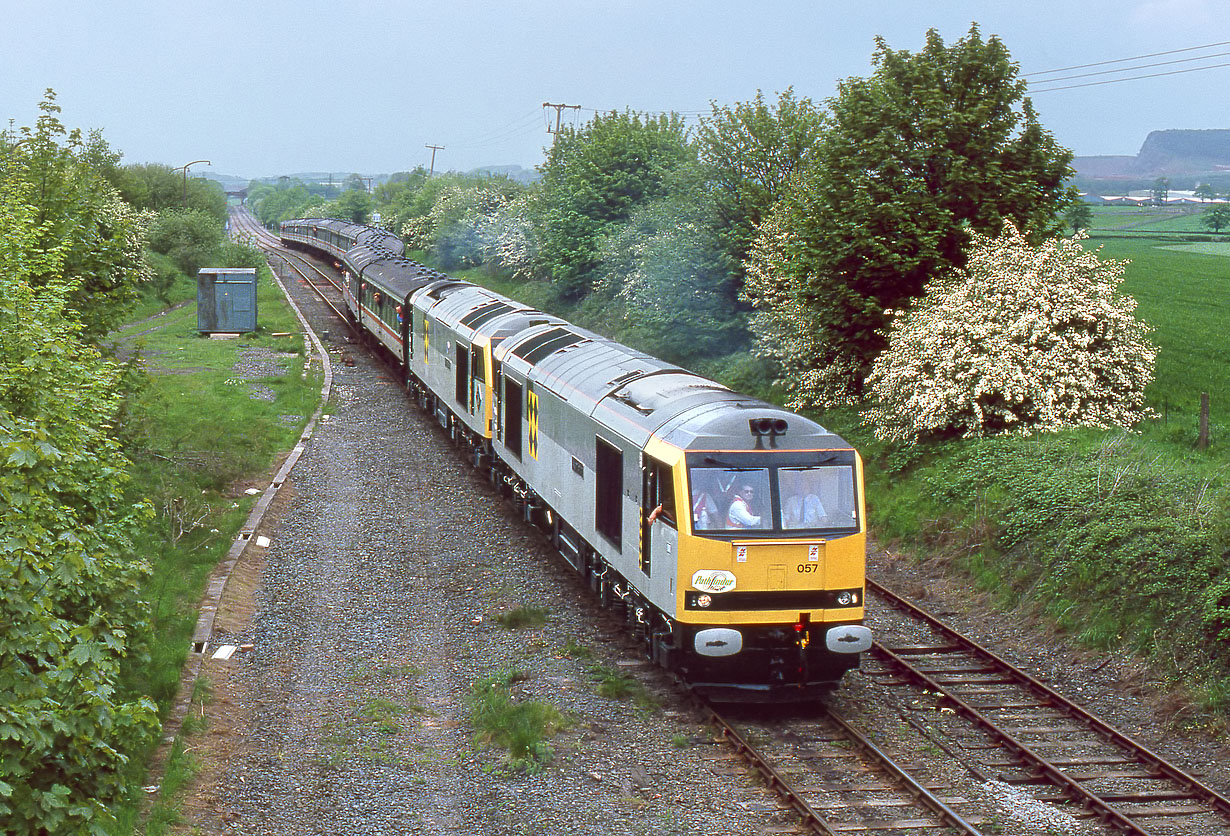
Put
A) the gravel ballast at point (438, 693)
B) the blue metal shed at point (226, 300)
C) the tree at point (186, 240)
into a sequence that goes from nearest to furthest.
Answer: the gravel ballast at point (438, 693)
the blue metal shed at point (226, 300)
the tree at point (186, 240)

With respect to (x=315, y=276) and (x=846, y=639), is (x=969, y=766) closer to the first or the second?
(x=846, y=639)

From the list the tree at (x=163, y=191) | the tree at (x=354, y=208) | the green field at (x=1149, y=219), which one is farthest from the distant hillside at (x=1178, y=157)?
the tree at (x=163, y=191)

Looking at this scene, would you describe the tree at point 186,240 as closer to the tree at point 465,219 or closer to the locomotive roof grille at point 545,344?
the tree at point 465,219

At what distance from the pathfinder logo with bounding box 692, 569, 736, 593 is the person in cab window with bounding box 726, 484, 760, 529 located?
1.59ft

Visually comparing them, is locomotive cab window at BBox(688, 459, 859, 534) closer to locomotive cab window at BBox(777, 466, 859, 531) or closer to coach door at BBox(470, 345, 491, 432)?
locomotive cab window at BBox(777, 466, 859, 531)

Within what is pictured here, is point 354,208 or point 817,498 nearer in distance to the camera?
point 817,498

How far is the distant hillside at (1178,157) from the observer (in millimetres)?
157000

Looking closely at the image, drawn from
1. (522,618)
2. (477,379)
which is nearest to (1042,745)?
(522,618)

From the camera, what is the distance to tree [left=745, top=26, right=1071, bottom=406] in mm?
22625

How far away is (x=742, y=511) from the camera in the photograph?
1180 cm

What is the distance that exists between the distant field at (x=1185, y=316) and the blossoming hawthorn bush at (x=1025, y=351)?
112 centimetres

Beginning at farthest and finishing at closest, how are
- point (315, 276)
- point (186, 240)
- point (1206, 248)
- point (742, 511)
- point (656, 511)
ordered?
point (315, 276) → point (186, 240) → point (1206, 248) → point (656, 511) → point (742, 511)

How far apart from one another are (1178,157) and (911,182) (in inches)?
6349

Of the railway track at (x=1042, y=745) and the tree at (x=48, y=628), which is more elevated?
the tree at (x=48, y=628)
